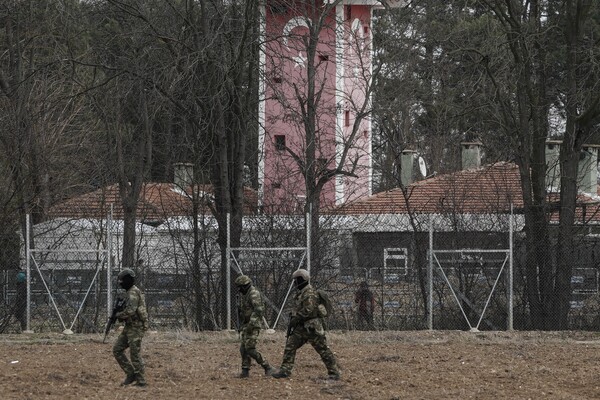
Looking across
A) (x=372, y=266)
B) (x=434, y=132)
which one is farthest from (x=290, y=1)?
(x=434, y=132)

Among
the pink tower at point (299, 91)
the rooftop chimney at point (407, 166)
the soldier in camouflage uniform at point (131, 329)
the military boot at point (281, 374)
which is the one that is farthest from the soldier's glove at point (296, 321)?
the rooftop chimney at point (407, 166)

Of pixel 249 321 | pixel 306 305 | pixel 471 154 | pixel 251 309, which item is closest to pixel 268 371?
pixel 249 321

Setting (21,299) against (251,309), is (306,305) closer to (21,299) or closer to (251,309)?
(251,309)

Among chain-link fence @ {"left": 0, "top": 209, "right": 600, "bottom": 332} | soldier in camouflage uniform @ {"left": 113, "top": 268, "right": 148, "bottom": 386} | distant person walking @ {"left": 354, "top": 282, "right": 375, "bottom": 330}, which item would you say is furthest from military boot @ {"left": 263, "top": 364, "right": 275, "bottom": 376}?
distant person walking @ {"left": 354, "top": 282, "right": 375, "bottom": 330}

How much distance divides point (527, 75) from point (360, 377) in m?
12.0

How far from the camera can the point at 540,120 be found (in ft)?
86.4

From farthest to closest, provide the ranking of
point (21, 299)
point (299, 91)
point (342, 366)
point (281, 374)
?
point (299, 91)
point (21, 299)
point (342, 366)
point (281, 374)

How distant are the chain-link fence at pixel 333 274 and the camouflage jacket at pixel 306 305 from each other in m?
6.78

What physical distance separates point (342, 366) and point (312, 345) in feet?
6.22

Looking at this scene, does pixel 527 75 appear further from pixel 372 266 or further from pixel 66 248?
pixel 66 248

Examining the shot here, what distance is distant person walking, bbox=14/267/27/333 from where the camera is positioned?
2298cm

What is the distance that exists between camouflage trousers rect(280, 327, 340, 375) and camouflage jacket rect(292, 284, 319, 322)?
184 millimetres

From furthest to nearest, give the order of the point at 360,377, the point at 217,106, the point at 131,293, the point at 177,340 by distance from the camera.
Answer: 1. the point at 217,106
2. the point at 177,340
3. the point at 360,377
4. the point at 131,293

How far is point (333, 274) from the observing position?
2312 centimetres
